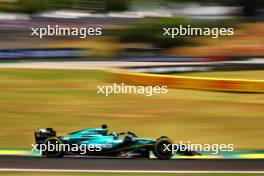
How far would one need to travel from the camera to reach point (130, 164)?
7.89 m

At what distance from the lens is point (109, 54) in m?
8.02

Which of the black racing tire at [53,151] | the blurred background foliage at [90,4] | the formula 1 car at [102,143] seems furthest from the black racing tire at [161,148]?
the blurred background foliage at [90,4]

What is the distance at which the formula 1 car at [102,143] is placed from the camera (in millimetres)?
7875

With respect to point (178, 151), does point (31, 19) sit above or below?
above

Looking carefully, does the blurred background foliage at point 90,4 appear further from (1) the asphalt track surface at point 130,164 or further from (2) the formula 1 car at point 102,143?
(1) the asphalt track surface at point 130,164

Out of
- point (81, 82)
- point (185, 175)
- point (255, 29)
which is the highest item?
point (255, 29)

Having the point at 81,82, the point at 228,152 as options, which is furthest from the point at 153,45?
the point at 228,152

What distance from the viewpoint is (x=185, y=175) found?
304 inches

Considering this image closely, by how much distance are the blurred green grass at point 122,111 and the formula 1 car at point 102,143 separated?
0.07 metres

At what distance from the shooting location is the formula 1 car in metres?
7.88

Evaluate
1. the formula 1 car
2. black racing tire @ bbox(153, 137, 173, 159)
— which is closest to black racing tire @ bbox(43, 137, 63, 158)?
the formula 1 car

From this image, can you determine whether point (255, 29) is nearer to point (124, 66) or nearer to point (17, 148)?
point (124, 66)

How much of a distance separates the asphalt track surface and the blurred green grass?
19cm

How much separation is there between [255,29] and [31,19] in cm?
244
